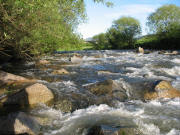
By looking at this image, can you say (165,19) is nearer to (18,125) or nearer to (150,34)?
(150,34)

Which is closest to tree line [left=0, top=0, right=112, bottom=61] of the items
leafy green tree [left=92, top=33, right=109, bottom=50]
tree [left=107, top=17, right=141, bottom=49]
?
tree [left=107, top=17, right=141, bottom=49]

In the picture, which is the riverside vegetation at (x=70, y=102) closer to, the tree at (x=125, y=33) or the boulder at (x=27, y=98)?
the boulder at (x=27, y=98)

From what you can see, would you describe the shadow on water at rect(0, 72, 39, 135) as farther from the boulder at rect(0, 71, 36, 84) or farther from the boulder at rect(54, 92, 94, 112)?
the boulder at rect(0, 71, 36, 84)

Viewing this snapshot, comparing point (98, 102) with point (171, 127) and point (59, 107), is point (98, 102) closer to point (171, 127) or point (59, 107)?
point (59, 107)

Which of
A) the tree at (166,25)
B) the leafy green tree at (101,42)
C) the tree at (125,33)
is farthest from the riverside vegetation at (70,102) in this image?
the leafy green tree at (101,42)

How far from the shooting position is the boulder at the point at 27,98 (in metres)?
7.14

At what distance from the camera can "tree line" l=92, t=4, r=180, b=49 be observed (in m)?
51.0

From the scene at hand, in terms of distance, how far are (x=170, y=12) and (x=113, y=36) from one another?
22777 millimetres

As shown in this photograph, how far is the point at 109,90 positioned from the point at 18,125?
15.3ft

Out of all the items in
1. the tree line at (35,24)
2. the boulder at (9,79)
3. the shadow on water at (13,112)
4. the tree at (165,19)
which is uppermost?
the tree at (165,19)

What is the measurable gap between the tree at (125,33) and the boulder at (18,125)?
2533 inches

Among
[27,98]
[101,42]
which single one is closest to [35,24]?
[27,98]

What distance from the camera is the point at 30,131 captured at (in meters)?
5.24

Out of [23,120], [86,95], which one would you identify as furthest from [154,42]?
[23,120]
